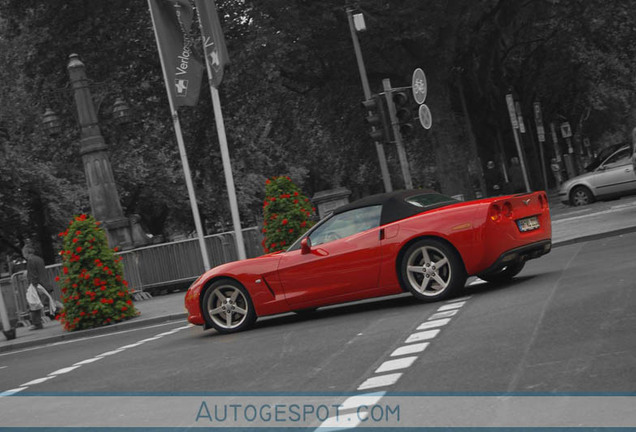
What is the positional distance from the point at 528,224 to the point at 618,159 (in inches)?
790

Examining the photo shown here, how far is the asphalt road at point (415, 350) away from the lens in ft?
23.9

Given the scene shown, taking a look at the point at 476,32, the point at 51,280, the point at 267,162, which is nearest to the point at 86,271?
the point at 51,280

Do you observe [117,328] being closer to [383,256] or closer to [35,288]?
[35,288]

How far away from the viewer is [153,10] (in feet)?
68.5

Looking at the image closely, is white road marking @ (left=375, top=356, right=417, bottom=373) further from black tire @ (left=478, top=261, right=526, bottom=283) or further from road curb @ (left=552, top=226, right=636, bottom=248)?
road curb @ (left=552, top=226, right=636, bottom=248)

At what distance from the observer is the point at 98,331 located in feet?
59.3

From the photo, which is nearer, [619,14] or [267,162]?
[619,14]

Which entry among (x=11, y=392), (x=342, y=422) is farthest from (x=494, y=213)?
(x=342, y=422)

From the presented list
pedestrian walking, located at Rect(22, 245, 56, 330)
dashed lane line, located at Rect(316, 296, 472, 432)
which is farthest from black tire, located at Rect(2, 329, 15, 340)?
dashed lane line, located at Rect(316, 296, 472, 432)

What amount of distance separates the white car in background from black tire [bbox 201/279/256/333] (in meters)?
19.7

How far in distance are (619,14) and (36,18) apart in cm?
1772

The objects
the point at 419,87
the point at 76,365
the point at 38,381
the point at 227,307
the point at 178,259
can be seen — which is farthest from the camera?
the point at 178,259

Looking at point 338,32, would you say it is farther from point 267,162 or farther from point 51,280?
point 267,162

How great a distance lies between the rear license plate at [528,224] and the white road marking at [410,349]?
3436 millimetres
